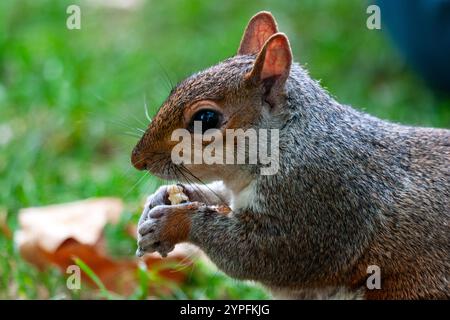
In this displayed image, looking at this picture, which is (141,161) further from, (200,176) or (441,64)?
(441,64)

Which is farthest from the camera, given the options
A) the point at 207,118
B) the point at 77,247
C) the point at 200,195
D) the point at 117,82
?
the point at 117,82

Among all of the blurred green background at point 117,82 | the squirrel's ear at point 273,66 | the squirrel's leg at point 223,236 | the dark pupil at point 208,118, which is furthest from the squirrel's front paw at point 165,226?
the blurred green background at point 117,82

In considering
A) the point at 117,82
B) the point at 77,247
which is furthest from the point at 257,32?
the point at 117,82

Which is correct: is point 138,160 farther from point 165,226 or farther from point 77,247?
point 77,247

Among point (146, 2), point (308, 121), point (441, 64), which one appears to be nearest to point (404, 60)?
point (441, 64)

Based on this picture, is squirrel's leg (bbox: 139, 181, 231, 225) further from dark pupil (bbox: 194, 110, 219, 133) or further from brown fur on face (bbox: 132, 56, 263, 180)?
dark pupil (bbox: 194, 110, 219, 133)
